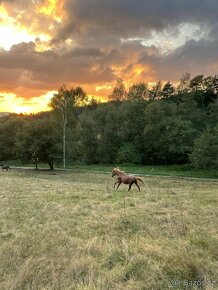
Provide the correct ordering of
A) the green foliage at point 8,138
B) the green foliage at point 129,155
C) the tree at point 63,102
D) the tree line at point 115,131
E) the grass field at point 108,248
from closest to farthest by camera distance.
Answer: the grass field at point 108,248
the tree line at point 115,131
the tree at point 63,102
the green foliage at point 129,155
the green foliage at point 8,138

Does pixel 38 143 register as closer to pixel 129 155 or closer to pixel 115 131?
pixel 129 155

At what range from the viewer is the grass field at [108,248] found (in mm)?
8836

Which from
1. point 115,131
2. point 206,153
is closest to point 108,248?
point 206,153

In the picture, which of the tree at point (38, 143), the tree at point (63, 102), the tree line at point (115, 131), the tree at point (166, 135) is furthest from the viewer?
the tree at point (166, 135)

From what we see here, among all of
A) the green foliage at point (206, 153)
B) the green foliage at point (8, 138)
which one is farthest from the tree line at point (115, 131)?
the green foliage at point (8, 138)

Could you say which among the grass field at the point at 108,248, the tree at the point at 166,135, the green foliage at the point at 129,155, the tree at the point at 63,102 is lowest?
the grass field at the point at 108,248

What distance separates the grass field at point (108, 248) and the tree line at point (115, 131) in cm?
4680

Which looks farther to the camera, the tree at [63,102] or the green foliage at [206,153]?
the tree at [63,102]

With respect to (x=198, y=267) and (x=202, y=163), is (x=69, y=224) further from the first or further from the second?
(x=202, y=163)

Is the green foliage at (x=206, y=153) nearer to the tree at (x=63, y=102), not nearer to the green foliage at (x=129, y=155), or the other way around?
the green foliage at (x=129, y=155)

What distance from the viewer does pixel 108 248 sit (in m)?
11.4

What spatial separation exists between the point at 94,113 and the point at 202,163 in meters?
44.9

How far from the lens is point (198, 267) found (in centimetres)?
909

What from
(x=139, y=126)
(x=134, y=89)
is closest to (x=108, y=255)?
(x=139, y=126)
